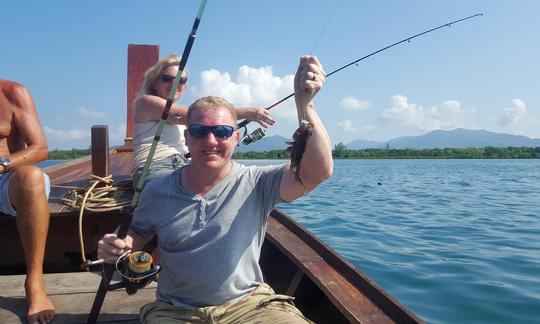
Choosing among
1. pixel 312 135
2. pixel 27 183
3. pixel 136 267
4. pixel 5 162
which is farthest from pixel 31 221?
pixel 312 135

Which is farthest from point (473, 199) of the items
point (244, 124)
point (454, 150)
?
point (454, 150)

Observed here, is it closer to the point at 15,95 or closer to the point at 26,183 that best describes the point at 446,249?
the point at 26,183

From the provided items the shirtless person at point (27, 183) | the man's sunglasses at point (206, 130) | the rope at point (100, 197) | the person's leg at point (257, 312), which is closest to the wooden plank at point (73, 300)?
the shirtless person at point (27, 183)

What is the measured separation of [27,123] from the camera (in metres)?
3.90

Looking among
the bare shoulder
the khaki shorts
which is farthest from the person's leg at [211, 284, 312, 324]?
the bare shoulder

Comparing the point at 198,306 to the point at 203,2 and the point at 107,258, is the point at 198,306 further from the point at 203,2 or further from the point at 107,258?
the point at 203,2

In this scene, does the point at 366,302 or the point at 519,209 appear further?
the point at 519,209

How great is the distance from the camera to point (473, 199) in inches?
647

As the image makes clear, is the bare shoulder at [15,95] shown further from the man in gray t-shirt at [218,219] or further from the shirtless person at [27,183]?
the man in gray t-shirt at [218,219]

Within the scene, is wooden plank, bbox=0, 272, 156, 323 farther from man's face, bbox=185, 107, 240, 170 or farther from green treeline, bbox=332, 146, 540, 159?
green treeline, bbox=332, 146, 540, 159

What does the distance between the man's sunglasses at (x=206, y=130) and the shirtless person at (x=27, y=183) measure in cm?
156

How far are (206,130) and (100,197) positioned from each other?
234 centimetres

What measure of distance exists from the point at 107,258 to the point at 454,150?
294ft

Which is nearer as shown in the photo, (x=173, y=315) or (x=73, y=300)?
(x=173, y=315)
